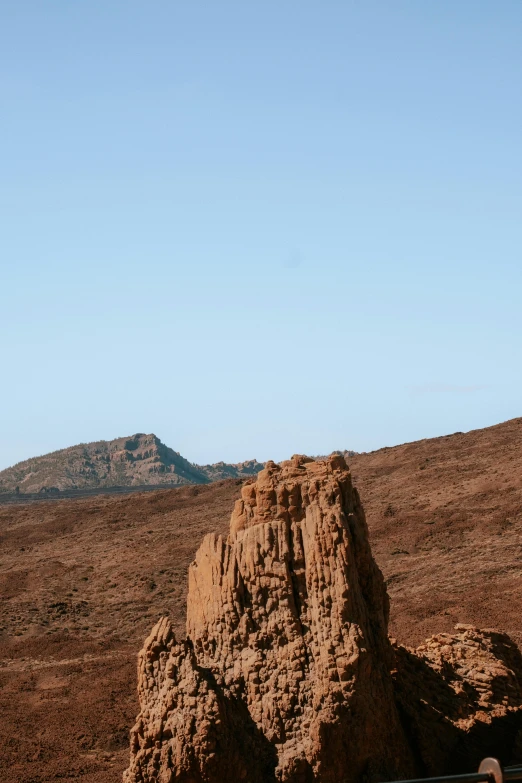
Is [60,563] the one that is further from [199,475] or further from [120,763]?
[199,475]

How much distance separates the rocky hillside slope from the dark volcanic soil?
39.4m

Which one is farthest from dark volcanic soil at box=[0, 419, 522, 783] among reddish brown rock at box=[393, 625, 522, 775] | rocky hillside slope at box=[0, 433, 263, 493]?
rocky hillside slope at box=[0, 433, 263, 493]

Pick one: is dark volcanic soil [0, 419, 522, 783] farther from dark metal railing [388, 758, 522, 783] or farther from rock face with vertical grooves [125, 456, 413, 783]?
dark metal railing [388, 758, 522, 783]

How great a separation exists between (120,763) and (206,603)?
265 inches

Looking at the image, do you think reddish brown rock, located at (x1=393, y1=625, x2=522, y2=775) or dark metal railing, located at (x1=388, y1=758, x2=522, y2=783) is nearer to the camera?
dark metal railing, located at (x1=388, y1=758, x2=522, y2=783)

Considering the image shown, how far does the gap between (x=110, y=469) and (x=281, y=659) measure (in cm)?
8921

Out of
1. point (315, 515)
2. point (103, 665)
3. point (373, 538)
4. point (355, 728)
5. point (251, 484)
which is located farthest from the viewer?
point (373, 538)

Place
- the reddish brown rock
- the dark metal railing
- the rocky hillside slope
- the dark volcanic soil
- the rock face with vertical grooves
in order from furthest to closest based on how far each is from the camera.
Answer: the rocky hillside slope → the dark volcanic soil → the reddish brown rock → the rock face with vertical grooves → the dark metal railing

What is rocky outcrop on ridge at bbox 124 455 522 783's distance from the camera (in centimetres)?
771

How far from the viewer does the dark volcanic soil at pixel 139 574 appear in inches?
661

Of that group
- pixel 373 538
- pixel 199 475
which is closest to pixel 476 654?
pixel 373 538

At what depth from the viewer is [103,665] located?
21891 mm

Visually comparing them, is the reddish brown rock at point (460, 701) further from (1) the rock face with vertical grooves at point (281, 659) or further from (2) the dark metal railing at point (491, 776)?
(2) the dark metal railing at point (491, 776)

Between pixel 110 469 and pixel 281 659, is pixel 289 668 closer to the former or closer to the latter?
pixel 281 659
